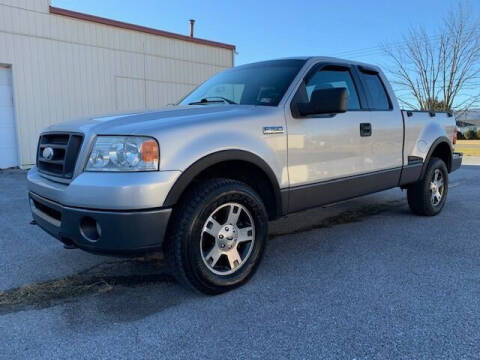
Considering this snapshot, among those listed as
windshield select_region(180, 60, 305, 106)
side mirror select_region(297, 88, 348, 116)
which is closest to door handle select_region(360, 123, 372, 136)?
side mirror select_region(297, 88, 348, 116)

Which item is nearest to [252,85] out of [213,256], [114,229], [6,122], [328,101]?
[328,101]

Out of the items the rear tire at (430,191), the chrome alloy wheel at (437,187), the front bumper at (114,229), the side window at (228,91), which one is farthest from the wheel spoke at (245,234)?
the chrome alloy wheel at (437,187)

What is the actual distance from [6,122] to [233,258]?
984 cm

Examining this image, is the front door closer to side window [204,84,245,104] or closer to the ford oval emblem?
side window [204,84,245,104]

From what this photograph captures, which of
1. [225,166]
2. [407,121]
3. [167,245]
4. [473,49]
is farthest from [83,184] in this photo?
[473,49]

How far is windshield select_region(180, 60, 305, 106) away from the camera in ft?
11.7

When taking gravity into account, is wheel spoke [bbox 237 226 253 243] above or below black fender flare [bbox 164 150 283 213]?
below

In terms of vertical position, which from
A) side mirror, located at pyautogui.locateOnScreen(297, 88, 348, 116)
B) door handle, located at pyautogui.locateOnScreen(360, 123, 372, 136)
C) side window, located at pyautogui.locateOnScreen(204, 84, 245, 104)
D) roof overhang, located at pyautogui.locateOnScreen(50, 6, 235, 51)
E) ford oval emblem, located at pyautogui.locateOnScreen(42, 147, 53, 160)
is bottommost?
ford oval emblem, located at pyautogui.locateOnScreen(42, 147, 53, 160)

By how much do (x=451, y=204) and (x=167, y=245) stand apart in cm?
521

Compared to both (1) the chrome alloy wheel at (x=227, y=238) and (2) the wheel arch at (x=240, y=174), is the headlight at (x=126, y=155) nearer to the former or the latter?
(2) the wheel arch at (x=240, y=174)

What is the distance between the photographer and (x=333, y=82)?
13.6 ft

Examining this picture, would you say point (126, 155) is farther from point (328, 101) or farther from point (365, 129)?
point (365, 129)

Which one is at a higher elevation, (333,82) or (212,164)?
(333,82)

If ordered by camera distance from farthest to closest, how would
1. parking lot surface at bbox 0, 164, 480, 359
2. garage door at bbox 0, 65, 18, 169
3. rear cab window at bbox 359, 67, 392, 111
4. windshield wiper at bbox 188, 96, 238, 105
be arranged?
garage door at bbox 0, 65, 18, 169 → rear cab window at bbox 359, 67, 392, 111 → windshield wiper at bbox 188, 96, 238, 105 → parking lot surface at bbox 0, 164, 480, 359
